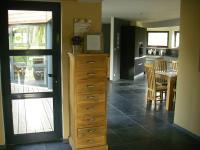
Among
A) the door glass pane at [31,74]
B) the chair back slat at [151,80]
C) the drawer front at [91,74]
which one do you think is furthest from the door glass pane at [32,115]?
the chair back slat at [151,80]

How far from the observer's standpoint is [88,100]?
3346 millimetres

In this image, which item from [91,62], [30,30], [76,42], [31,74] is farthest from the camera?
[31,74]

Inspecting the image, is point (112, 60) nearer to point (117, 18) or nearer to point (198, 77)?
point (117, 18)

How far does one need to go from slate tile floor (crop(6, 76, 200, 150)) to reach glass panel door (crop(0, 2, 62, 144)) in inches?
10.9

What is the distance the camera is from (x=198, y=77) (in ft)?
12.9

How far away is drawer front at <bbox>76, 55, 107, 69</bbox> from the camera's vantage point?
10.5ft

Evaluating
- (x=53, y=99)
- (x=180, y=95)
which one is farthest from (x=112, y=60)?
(x=53, y=99)

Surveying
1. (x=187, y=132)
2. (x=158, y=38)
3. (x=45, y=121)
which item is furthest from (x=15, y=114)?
(x=158, y=38)

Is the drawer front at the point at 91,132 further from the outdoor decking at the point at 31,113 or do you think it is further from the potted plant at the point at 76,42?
the potted plant at the point at 76,42

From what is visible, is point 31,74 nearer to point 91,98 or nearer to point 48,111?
point 48,111

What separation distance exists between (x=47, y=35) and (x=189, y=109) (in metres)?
2.65

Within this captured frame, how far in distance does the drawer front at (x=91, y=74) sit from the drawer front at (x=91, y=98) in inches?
8.7

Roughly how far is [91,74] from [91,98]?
0.33m

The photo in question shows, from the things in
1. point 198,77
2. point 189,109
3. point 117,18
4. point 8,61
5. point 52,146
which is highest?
point 117,18
